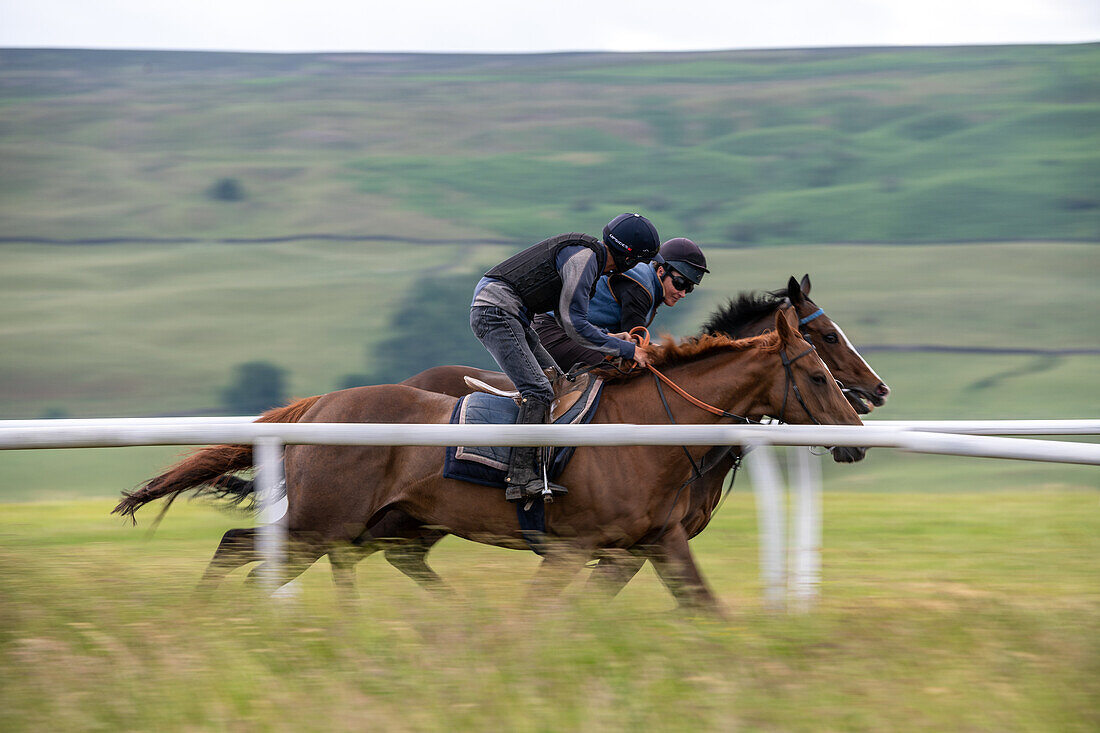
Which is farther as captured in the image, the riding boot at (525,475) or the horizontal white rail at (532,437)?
the riding boot at (525,475)

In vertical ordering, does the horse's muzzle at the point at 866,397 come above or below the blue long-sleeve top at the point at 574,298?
below

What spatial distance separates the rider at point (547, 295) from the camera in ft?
15.4

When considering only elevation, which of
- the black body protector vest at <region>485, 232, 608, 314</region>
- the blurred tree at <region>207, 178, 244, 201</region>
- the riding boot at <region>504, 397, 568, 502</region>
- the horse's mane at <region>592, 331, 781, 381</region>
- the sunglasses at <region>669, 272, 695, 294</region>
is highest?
the blurred tree at <region>207, 178, 244, 201</region>

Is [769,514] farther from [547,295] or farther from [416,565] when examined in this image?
[547,295]

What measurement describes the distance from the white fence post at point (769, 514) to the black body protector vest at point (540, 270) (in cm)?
124

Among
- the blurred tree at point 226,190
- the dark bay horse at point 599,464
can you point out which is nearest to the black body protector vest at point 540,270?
the dark bay horse at point 599,464

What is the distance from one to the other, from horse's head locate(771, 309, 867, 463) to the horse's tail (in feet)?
6.95

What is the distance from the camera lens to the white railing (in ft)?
11.3

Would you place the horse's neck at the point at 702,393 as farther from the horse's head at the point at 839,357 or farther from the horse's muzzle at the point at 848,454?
the horse's head at the point at 839,357

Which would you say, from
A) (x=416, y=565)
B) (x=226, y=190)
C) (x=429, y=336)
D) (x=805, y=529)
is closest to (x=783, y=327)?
(x=805, y=529)

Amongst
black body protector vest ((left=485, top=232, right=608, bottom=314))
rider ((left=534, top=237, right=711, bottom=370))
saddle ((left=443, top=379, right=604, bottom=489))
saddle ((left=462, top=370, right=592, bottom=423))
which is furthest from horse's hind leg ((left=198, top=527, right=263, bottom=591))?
rider ((left=534, top=237, right=711, bottom=370))

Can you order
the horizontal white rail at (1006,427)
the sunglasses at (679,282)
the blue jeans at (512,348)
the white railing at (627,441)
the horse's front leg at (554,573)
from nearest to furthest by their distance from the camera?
the horse's front leg at (554,573), the white railing at (627,441), the horizontal white rail at (1006,427), the blue jeans at (512,348), the sunglasses at (679,282)

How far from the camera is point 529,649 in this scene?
2986 mm

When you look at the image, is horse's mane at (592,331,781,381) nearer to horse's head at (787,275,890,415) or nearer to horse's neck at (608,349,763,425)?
horse's neck at (608,349,763,425)
